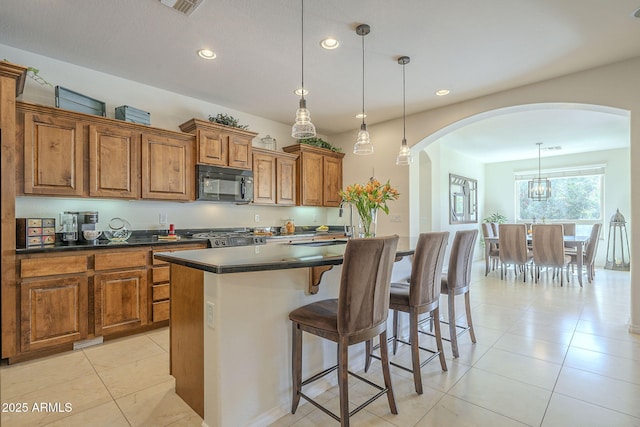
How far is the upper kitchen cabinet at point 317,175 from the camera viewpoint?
16.7 feet

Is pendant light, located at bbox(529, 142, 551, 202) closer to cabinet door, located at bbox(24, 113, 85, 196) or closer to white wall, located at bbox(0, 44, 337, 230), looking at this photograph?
white wall, located at bbox(0, 44, 337, 230)

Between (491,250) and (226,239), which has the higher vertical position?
(226,239)

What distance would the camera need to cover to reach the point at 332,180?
5527mm

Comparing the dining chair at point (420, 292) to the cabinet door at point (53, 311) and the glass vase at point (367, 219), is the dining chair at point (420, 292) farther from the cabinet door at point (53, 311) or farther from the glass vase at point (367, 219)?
the cabinet door at point (53, 311)

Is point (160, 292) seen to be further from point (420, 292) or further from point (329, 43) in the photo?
point (329, 43)

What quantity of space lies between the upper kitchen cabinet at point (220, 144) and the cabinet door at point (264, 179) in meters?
0.22

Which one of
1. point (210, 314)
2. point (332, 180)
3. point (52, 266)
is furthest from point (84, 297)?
point (332, 180)

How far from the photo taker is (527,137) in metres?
5.99

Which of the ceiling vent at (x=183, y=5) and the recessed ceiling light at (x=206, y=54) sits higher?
the recessed ceiling light at (x=206, y=54)

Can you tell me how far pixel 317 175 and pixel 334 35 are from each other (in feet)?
9.08

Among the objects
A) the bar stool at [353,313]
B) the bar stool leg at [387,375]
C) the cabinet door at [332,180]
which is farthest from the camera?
the cabinet door at [332,180]

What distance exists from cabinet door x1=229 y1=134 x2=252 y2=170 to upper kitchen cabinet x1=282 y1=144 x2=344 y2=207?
3.25 ft

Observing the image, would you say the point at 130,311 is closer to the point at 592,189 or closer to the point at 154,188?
the point at 154,188

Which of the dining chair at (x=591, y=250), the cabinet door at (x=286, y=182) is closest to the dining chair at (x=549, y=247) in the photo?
the dining chair at (x=591, y=250)
